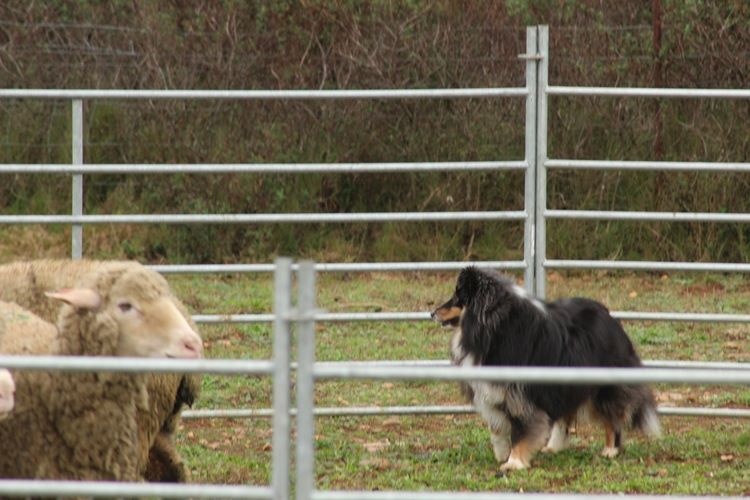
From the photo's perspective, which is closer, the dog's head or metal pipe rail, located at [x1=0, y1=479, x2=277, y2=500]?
metal pipe rail, located at [x1=0, y1=479, x2=277, y2=500]

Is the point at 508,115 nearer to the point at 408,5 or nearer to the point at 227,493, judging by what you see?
the point at 408,5

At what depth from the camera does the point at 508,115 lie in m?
13.4

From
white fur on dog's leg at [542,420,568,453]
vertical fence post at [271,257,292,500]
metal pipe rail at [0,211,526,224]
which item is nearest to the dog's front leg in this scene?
white fur on dog's leg at [542,420,568,453]

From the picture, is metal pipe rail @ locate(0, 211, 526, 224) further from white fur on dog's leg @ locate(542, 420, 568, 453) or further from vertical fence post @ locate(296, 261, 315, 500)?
vertical fence post @ locate(296, 261, 315, 500)

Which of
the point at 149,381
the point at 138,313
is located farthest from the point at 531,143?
the point at 138,313

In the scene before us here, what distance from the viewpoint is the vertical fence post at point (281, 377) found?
3.95 meters

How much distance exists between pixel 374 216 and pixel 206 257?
17.1ft

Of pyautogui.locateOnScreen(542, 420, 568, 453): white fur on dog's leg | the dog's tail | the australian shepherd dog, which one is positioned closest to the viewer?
the australian shepherd dog

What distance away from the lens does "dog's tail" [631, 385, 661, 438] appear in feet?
26.6

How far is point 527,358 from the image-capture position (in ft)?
26.2

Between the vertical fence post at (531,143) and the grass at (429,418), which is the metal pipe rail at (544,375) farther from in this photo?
the vertical fence post at (531,143)

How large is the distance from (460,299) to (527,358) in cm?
45

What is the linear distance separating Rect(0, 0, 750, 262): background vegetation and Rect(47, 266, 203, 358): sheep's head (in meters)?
6.69

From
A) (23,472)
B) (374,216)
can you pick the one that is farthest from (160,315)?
(374,216)
